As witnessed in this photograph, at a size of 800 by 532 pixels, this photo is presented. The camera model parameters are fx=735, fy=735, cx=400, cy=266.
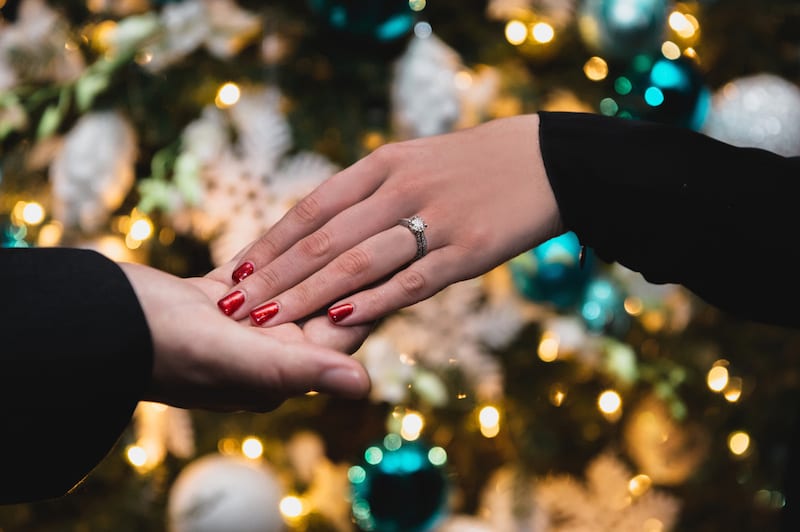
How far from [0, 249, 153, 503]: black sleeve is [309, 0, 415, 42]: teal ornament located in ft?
2.31

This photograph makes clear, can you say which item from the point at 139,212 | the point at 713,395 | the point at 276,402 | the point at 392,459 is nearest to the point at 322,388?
the point at 276,402

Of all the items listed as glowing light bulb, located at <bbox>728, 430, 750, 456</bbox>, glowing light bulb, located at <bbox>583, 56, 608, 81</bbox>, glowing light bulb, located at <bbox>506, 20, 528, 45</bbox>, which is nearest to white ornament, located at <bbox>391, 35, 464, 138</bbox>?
glowing light bulb, located at <bbox>506, 20, 528, 45</bbox>

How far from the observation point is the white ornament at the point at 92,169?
3.61 ft

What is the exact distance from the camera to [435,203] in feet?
1.92

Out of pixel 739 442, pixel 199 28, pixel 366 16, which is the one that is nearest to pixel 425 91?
pixel 366 16

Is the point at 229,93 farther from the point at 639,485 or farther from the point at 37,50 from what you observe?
the point at 639,485

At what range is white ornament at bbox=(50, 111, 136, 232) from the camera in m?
1.10

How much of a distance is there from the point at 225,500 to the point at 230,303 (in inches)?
23.5

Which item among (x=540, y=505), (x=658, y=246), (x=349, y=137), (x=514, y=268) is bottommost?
(x=540, y=505)

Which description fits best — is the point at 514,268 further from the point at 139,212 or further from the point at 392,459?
the point at 139,212

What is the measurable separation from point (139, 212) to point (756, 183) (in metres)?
0.92

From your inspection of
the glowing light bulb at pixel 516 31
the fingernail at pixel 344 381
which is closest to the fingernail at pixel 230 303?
the fingernail at pixel 344 381

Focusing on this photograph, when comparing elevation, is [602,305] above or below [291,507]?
above

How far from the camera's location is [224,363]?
0.48 metres
